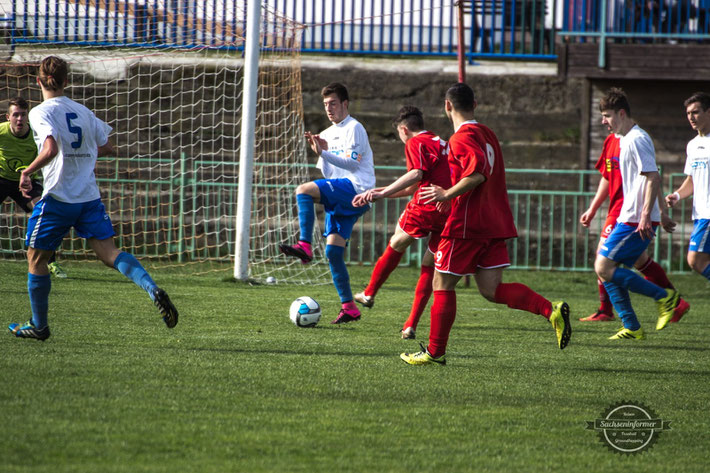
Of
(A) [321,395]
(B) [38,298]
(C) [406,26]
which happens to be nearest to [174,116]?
(C) [406,26]

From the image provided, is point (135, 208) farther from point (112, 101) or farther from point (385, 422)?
point (385, 422)

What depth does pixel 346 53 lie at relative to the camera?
15797mm

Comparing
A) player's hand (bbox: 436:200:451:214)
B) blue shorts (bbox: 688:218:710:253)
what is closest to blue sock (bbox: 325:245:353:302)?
player's hand (bbox: 436:200:451:214)

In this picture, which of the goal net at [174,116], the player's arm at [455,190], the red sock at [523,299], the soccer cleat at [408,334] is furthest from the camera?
the goal net at [174,116]

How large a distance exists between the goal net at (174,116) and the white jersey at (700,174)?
550 centimetres

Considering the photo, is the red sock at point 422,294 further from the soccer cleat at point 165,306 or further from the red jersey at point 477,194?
the soccer cleat at point 165,306

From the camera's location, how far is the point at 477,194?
5160mm

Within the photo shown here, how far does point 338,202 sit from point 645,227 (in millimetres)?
2517

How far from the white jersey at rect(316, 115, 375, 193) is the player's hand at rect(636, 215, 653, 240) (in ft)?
7.61

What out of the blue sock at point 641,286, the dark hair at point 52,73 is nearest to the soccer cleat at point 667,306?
the blue sock at point 641,286

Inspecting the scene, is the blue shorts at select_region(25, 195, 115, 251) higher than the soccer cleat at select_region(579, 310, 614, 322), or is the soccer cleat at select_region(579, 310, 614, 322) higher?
the blue shorts at select_region(25, 195, 115, 251)

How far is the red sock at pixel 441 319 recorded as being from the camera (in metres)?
5.23

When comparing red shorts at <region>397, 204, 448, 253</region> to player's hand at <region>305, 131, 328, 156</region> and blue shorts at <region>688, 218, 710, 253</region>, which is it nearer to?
player's hand at <region>305, 131, 328, 156</region>

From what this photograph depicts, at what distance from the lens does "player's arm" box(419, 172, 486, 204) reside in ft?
16.3
